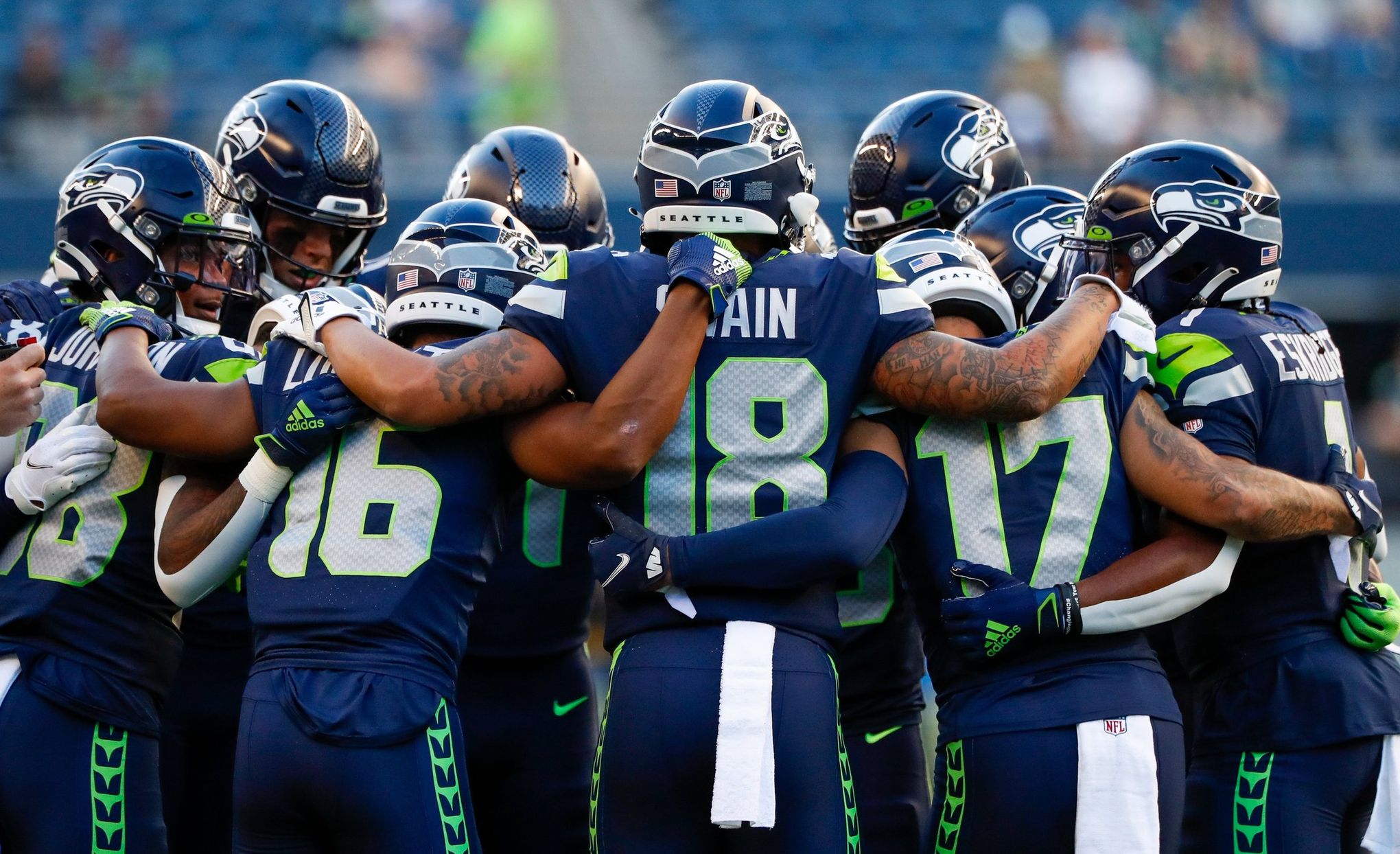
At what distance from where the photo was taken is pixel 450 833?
14.1 feet

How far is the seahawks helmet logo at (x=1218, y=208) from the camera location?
16.6 feet

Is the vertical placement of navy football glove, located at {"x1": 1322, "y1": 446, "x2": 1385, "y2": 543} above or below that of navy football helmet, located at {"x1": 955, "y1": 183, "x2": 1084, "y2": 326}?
below

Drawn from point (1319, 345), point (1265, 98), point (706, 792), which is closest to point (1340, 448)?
point (1319, 345)

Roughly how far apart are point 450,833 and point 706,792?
0.71 m

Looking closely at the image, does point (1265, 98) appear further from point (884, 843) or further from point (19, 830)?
point (19, 830)

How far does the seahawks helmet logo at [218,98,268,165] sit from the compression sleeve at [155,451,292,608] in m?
2.23

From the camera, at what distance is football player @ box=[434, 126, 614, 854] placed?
213 inches

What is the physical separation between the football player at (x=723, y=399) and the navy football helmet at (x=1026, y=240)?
44.9 inches

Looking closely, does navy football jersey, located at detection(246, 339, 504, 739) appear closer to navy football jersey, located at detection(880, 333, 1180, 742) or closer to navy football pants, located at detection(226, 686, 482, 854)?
navy football pants, located at detection(226, 686, 482, 854)

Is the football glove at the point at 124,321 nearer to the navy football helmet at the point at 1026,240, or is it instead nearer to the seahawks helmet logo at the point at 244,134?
the seahawks helmet logo at the point at 244,134

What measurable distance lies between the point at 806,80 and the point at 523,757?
1159 cm

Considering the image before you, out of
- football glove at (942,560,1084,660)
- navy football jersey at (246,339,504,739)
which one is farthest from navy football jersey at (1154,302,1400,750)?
navy football jersey at (246,339,504,739)

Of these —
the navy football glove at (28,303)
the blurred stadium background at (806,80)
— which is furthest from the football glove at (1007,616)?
the blurred stadium background at (806,80)

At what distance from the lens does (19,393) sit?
16.2 feet
